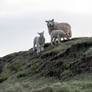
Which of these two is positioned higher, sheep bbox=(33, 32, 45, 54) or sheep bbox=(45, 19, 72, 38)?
sheep bbox=(45, 19, 72, 38)

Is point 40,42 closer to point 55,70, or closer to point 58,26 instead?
point 58,26

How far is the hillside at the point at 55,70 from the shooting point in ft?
62.6

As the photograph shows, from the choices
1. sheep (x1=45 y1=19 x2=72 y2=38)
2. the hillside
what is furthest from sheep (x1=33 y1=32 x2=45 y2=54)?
sheep (x1=45 y1=19 x2=72 y2=38)

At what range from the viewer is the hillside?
19.1m

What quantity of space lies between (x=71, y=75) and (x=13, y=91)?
4.72 metres

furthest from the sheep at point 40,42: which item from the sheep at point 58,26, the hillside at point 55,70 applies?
the sheep at point 58,26

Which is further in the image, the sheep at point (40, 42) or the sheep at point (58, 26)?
the sheep at point (58, 26)

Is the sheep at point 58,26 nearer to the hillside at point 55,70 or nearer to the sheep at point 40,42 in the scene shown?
the hillside at point 55,70

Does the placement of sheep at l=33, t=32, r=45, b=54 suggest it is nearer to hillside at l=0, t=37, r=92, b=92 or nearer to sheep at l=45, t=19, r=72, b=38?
hillside at l=0, t=37, r=92, b=92

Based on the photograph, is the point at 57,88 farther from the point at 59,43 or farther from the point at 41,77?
the point at 59,43

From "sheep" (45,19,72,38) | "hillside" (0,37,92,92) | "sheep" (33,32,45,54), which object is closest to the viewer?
"hillside" (0,37,92,92)

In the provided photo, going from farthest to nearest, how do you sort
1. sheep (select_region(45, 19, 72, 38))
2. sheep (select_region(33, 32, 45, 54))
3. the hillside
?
sheep (select_region(45, 19, 72, 38)), sheep (select_region(33, 32, 45, 54)), the hillside

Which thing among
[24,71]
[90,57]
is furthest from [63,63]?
[24,71]

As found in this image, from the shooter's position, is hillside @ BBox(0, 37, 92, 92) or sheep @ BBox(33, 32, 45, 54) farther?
sheep @ BBox(33, 32, 45, 54)
